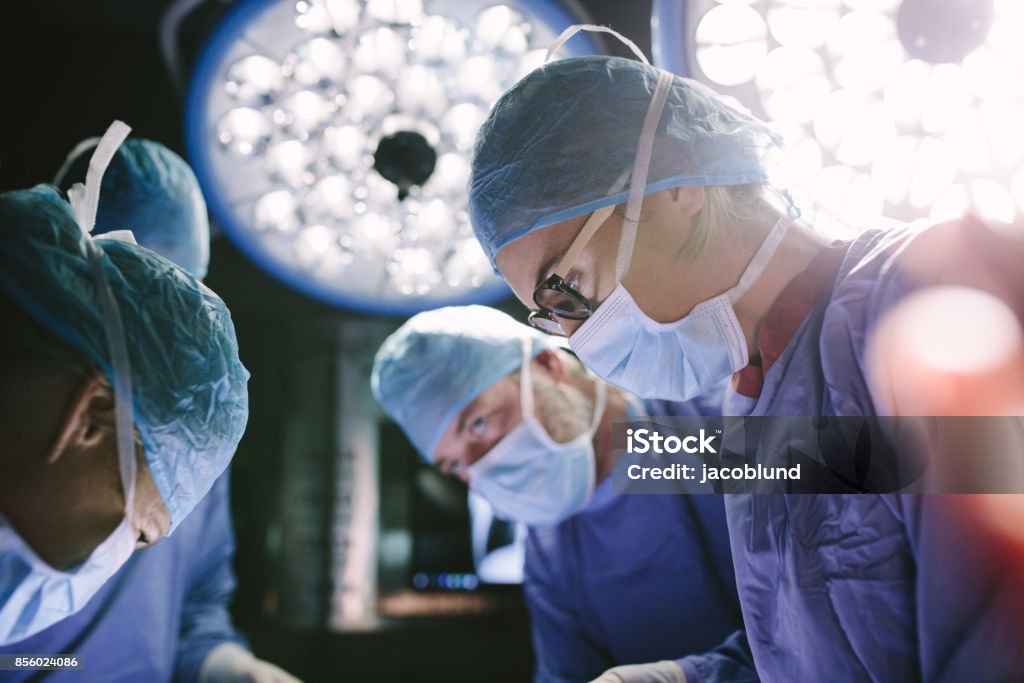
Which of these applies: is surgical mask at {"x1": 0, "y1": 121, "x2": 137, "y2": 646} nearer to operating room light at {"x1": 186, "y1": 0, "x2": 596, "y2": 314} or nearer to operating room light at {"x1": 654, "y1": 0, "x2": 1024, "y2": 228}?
operating room light at {"x1": 186, "y1": 0, "x2": 596, "y2": 314}

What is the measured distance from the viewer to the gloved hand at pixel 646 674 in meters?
1.17

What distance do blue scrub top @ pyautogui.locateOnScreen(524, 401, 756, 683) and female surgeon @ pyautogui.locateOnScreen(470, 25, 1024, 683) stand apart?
13.7 inches

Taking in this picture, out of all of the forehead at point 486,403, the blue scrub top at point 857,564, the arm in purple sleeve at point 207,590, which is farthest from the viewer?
the forehead at point 486,403

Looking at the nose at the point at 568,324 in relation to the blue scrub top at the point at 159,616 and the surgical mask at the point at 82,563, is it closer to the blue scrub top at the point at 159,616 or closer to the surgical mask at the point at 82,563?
the surgical mask at the point at 82,563

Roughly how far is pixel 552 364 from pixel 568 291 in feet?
2.54

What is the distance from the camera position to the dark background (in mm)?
1232

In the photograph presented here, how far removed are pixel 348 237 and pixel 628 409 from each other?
2.66ft

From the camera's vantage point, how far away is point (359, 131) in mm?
1349

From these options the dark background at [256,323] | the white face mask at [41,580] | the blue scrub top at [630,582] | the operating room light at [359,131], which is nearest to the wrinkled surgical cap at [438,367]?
the operating room light at [359,131]

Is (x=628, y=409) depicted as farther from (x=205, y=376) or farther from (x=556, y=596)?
(x=205, y=376)

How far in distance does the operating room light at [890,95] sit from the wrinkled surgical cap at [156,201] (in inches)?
37.6

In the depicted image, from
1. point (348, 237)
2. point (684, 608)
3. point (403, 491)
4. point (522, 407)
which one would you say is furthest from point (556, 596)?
point (348, 237)

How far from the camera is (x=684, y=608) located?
1.51 meters

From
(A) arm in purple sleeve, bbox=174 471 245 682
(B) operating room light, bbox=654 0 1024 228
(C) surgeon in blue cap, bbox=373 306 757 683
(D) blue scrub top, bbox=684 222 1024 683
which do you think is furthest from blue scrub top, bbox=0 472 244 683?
(B) operating room light, bbox=654 0 1024 228
